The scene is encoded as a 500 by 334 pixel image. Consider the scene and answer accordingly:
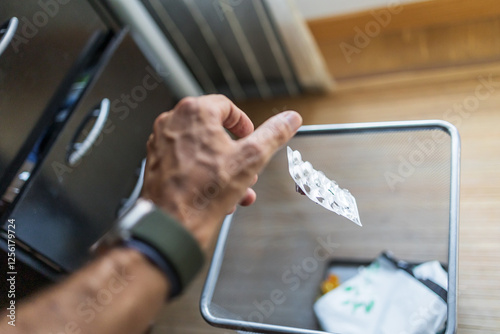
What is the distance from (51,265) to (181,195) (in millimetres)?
456

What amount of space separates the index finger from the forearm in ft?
0.62

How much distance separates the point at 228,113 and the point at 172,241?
191 mm

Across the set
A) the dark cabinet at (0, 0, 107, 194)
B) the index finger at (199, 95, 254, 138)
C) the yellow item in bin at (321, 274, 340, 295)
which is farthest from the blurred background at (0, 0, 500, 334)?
the index finger at (199, 95, 254, 138)

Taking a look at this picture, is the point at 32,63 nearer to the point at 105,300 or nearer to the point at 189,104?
the point at 189,104

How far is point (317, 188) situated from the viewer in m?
0.67

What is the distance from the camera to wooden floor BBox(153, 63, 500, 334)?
94 centimetres

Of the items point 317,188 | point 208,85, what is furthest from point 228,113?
point 208,85

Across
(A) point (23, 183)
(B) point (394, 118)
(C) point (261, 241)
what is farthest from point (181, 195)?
(B) point (394, 118)

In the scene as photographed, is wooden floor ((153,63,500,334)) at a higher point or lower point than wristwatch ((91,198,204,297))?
lower

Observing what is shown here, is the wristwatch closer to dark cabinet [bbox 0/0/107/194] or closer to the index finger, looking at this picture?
the index finger

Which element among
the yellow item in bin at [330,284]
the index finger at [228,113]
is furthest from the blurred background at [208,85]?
the index finger at [228,113]

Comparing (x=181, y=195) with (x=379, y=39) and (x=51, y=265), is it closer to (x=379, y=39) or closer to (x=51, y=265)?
(x=51, y=265)

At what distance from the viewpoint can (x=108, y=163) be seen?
95cm

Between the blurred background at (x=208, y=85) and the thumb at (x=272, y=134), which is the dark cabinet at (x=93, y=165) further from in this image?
the thumb at (x=272, y=134)
